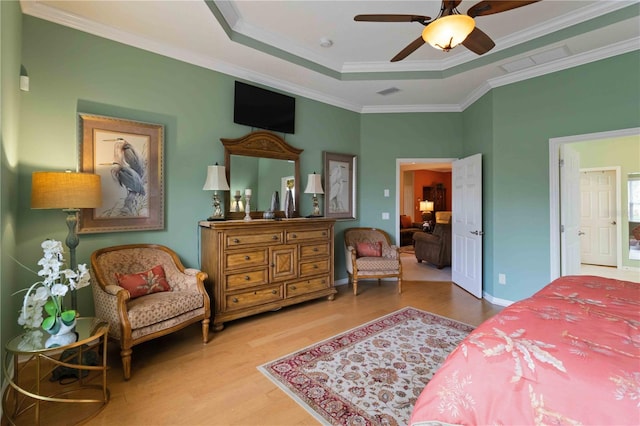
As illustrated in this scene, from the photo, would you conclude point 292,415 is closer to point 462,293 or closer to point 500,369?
point 500,369

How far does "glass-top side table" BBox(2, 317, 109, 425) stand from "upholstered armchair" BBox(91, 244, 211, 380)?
Result: 0.62 feet

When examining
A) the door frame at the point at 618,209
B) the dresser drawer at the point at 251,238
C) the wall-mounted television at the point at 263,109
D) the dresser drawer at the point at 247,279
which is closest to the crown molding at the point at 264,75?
the wall-mounted television at the point at 263,109

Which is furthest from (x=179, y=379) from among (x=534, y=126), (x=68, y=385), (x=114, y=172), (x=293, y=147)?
(x=534, y=126)

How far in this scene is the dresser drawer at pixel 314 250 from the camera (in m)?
3.73

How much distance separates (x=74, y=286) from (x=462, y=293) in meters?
4.47

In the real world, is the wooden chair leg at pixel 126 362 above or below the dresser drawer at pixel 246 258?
below

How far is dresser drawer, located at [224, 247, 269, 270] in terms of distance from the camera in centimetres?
307

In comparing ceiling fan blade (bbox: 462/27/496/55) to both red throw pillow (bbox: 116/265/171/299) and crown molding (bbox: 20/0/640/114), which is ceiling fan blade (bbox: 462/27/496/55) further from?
red throw pillow (bbox: 116/265/171/299)

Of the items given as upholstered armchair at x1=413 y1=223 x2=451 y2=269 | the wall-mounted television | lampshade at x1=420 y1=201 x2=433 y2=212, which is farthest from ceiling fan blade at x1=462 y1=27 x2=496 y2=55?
lampshade at x1=420 y1=201 x2=433 y2=212

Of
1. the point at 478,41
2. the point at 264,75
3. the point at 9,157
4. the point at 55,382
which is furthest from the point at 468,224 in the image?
the point at 9,157

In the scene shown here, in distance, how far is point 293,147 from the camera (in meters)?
4.20

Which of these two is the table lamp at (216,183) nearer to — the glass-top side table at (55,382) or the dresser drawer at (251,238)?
the dresser drawer at (251,238)

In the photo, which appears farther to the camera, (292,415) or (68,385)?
(68,385)

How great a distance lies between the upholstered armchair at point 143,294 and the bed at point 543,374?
2069 millimetres
